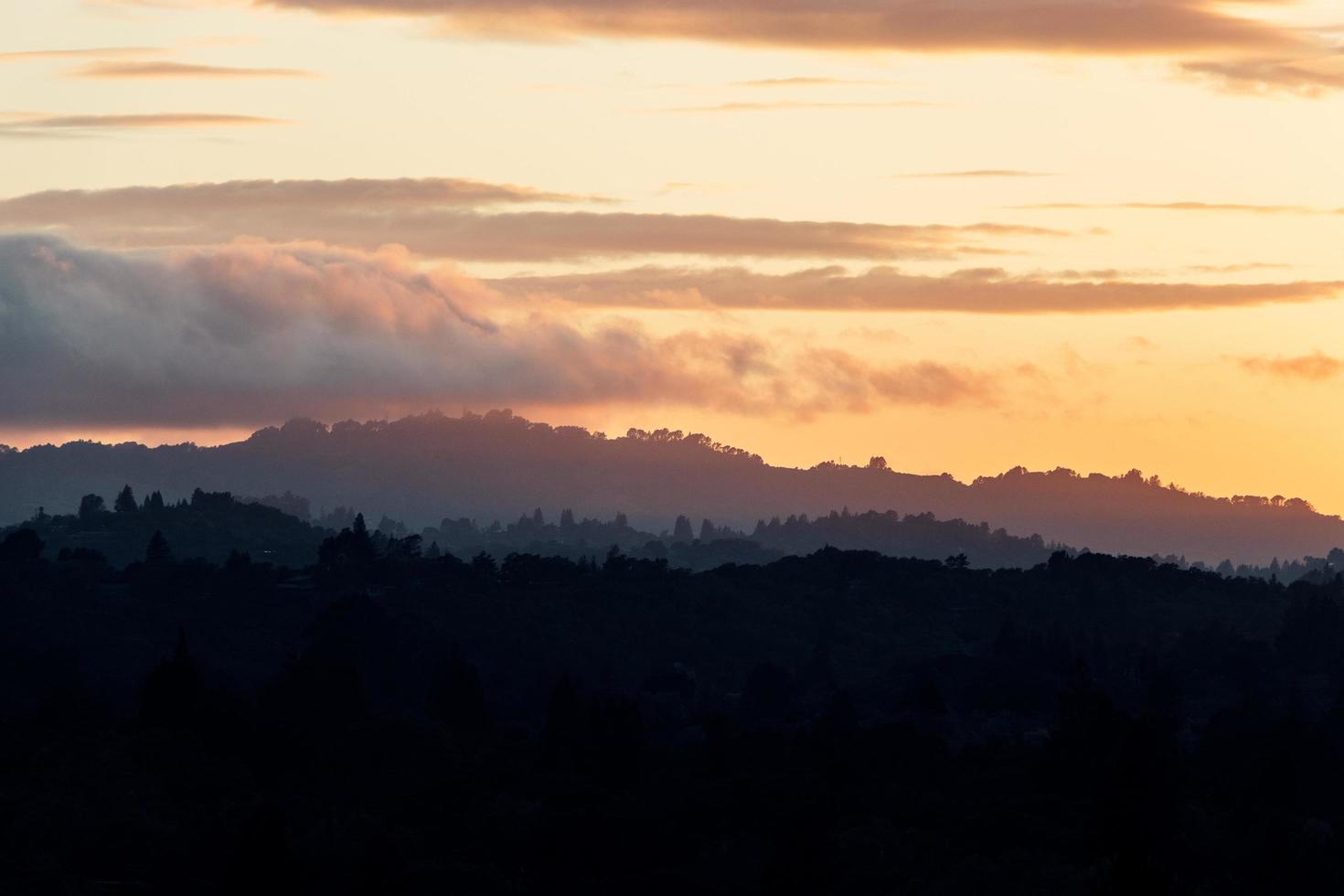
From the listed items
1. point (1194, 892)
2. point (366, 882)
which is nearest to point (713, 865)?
point (1194, 892)

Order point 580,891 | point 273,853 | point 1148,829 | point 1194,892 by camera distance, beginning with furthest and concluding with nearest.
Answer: point 580,891 < point 1194,892 < point 1148,829 < point 273,853

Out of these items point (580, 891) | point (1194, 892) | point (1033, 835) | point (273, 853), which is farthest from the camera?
point (1033, 835)

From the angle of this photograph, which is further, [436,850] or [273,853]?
[436,850]

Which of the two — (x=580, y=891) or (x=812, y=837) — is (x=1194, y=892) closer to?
(x=812, y=837)

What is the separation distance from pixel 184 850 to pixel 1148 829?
7534 centimetres

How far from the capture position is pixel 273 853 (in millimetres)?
137125

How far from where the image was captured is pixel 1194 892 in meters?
174

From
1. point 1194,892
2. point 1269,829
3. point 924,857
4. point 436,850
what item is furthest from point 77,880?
point 1269,829

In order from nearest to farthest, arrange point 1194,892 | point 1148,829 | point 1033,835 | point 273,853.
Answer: point 273,853
point 1148,829
point 1194,892
point 1033,835

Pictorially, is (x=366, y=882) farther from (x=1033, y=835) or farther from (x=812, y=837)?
(x=1033, y=835)

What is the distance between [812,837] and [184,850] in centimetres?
5251

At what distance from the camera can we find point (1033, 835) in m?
199

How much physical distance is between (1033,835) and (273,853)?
270ft

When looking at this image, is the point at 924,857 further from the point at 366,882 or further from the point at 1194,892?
the point at 366,882
